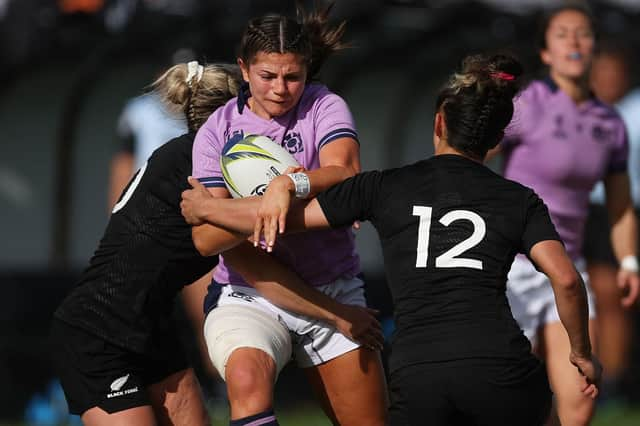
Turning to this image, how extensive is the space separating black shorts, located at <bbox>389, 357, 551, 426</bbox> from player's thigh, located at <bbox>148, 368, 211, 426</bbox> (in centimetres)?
114

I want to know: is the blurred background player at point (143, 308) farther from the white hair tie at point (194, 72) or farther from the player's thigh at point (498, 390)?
the player's thigh at point (498, 390)

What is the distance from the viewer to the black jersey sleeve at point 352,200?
4.70 meters

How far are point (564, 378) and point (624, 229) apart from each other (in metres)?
0.95

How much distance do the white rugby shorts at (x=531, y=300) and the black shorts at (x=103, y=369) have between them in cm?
189

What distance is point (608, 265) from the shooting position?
35.1ft

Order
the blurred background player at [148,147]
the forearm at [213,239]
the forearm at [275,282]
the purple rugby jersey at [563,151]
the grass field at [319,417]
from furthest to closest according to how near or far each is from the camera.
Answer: the blurred background player at [148,147]
the grass field at [319,417]
the purple rugby jersey at [563,151]
the forearm at [275,282]
the forearm at [213,239]

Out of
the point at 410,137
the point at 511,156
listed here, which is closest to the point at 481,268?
the point at 511,156

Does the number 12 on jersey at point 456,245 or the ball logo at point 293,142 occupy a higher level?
the ball logo at point 293,142

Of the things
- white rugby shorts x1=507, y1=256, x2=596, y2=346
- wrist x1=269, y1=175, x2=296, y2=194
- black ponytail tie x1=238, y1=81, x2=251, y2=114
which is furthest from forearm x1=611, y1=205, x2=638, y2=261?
wrist x1=269, y1=175, x2=296, y2=194

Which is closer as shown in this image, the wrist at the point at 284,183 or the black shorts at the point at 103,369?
the wrist at the point at 284,183

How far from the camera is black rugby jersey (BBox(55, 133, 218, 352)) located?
529 cm

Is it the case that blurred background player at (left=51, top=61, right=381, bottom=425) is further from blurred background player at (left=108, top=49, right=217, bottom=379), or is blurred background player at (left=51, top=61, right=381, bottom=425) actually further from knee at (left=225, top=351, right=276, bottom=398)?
blurred background player at (left=108, top=49, right=217, bottom=379)

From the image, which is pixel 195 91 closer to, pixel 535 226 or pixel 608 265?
pixel 535 226

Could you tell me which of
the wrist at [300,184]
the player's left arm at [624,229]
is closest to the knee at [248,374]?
the wrist at [300,184]
